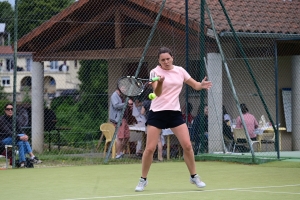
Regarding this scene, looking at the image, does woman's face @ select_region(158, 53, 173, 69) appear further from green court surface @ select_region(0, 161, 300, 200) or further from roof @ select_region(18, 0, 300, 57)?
roof @ select_region(18, 0, 300, 57)

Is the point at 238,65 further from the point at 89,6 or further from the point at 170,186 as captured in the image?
the point at 170,186

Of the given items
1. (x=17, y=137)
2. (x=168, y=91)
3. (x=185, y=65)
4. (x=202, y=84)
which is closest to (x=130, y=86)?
(x=168, y=91)

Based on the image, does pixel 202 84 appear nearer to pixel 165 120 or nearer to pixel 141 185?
pixel 165 120

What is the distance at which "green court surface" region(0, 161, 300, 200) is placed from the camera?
10.6 meters

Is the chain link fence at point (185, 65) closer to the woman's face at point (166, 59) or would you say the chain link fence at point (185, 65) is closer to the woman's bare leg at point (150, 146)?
the woman's bare leg at point (150, 146)

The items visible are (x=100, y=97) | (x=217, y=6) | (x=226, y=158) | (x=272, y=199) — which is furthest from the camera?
(x=100, y=97)

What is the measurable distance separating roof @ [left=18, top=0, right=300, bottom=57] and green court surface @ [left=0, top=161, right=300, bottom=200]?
420 cm

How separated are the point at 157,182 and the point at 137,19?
841 cm

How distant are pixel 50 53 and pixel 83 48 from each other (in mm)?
916

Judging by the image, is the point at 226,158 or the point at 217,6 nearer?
the point at 226,158

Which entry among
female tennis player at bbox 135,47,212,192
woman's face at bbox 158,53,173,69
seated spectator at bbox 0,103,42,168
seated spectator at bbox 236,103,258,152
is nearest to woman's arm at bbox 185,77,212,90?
female tennis player at bbox 135,47,212,192

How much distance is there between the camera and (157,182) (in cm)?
1264

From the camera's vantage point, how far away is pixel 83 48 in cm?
2281

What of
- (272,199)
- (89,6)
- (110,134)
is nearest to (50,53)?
(89,6)
